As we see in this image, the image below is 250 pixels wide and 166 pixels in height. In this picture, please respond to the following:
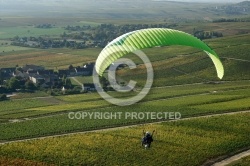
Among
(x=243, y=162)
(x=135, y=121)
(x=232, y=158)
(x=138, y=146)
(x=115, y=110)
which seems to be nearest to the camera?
(x=243, y=162)

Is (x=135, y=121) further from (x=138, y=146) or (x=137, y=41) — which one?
(x=137, y=41)

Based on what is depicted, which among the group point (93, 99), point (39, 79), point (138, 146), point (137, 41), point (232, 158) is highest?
point (137, 41)

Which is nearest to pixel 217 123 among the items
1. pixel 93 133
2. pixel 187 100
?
pixel 93 133

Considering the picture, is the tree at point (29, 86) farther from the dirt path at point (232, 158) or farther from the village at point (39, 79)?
the dirt path at point (232, 158)

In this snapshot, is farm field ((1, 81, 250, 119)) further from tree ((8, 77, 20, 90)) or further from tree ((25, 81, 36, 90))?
tree ((8, 77, 20, 90))

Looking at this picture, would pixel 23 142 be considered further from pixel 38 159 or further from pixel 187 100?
pixel 187 100

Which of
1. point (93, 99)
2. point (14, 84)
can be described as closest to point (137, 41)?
point (93, 99)

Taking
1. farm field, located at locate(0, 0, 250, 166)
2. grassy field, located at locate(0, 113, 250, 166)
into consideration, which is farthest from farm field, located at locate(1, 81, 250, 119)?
grassy field, located at locate(0, 113, 250, 166)

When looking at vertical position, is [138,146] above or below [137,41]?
below
